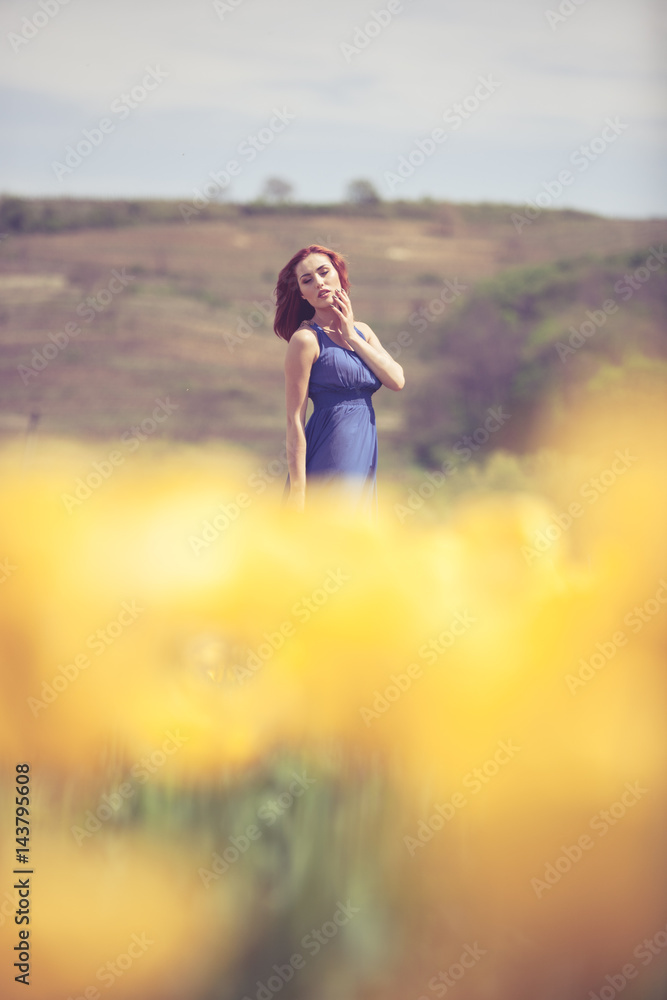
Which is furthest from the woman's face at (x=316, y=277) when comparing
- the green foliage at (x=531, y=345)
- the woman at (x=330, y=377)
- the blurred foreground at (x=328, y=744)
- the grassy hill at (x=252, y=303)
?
the grassy hill at (x=252, y=303)

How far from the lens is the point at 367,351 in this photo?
291 centimetres

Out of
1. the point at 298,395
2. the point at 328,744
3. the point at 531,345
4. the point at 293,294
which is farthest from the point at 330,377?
the point at 531,345

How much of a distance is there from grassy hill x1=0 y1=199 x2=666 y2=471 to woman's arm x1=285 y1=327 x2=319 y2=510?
13494 mm

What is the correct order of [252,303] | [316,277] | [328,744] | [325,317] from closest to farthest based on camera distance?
[328,744] < [316,277] < [325,317] < [252,303]

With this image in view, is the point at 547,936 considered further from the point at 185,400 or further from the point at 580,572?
the point at 185,400

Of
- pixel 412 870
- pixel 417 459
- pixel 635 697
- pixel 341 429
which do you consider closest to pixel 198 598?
pixel 412 870

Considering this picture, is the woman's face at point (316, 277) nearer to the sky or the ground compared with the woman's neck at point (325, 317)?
nearer to the sky

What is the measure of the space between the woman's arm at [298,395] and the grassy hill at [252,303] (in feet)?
44.3

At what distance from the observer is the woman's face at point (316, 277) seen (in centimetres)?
291

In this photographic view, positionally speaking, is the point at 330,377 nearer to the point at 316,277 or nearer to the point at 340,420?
the point at 340,420

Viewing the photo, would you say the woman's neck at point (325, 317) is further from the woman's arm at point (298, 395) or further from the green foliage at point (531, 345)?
the green foliage at point (531, 345)

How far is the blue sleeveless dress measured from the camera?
2.95m

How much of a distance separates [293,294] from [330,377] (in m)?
0.27

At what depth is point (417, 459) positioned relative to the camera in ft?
56.2
